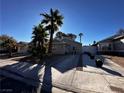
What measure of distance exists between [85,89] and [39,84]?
303cm

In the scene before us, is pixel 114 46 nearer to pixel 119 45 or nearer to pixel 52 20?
pixel 119 45

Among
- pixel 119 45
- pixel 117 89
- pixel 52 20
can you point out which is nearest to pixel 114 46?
pixel 119 45

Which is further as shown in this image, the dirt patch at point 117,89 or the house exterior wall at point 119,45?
the house exterior wall at point 119,45

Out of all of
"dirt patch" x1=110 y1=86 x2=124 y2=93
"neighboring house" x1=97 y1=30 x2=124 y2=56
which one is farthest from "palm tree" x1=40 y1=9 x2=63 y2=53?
"dirt patch" x1=110 y1=86 x2=124 y2=93

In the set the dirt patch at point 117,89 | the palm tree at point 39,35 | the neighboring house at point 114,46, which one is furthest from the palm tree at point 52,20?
the dirt patch at point 117,89

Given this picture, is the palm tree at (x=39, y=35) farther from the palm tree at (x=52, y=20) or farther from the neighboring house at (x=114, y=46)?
the neighboring house at (x=114, y=46)

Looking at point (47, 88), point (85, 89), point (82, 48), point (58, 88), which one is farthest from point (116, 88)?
point (82, 48)

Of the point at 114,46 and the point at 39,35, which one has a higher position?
the point at 39,35

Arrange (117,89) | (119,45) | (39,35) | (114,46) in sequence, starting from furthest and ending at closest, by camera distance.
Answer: (114,46)
(119,45)
(39,35)
(117,89)

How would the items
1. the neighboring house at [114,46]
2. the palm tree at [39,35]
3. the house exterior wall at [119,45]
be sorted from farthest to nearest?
the palm tree at [39,35] → the neighboring house at [114,46] → the house exterior wall at [119,45]

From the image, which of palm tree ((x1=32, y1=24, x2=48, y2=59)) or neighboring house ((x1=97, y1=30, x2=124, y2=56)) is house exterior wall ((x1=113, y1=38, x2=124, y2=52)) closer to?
neighboring house ((x1=97, y1=30, x2=124, y2=56))

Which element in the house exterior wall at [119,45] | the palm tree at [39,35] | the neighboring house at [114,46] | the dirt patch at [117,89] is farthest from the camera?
the palm tree at [39,35]

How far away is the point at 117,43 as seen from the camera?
1195 inches

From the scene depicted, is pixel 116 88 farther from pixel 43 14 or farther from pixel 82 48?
pixel 82 48
